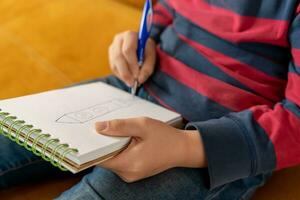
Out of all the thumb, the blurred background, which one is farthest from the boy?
the blurred background

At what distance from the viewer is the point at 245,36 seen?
0.70m

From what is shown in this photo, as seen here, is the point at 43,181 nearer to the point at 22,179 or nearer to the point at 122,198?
the point at 22,179

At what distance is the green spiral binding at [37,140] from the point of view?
49 centimetres

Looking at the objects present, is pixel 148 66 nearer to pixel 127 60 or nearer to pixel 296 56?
pixel 127 60

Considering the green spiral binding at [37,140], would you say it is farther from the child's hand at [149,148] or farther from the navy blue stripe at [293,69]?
the navy blue stripe at [293,69]

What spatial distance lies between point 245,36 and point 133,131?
27cm

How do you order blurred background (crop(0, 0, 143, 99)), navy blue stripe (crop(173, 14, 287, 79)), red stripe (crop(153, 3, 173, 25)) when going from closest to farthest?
navy blue stripe (crop(173, 14, 287, 79)) → red stripe (crop(153, 3, 173, 25)) → blurred background (crop(0, 0, 143, 99))

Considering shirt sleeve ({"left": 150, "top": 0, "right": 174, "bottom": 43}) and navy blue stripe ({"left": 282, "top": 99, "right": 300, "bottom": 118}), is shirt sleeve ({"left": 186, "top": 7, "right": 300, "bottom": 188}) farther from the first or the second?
shirt sleeve ({"left": 150, "top": 0, "right": 174, "bottom": 43})

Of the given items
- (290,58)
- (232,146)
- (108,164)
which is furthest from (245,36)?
(108,164)

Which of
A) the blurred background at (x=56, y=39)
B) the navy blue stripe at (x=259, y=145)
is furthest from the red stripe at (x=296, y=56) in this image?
the blurred background at (x=56, y=39)

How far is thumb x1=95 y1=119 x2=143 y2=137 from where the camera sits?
20.8 inches

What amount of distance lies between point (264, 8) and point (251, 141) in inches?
8.8

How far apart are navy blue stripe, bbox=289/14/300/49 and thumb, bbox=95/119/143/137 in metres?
0.28

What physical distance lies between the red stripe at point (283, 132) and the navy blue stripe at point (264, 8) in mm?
151
